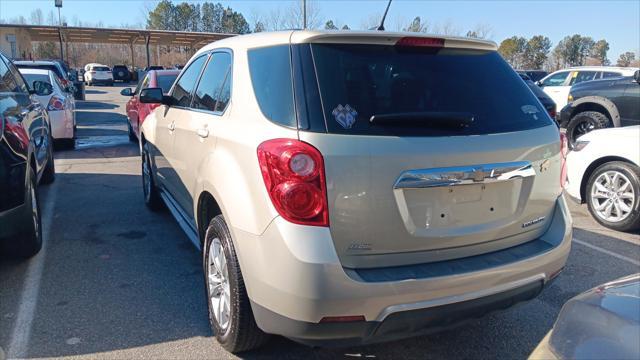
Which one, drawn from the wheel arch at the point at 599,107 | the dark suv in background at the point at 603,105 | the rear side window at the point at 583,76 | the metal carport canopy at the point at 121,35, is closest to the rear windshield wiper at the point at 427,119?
the dark suv in background at the point at 603,105

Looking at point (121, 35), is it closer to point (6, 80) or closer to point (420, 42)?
point (6, 80)

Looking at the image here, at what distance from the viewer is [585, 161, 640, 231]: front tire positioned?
520 cm

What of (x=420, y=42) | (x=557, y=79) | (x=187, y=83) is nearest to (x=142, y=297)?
(x=187, y=83)

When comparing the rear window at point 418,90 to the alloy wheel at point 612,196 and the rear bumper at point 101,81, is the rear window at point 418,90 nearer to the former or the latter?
the alloy wheel at point 612,196

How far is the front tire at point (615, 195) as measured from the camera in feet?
17.1

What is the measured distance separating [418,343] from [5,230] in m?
2.87

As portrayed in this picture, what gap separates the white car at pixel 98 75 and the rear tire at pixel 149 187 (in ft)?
136

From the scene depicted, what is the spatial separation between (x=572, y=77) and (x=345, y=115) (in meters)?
15.7

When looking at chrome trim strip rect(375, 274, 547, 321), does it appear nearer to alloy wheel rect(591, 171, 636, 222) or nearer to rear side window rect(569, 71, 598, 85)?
alloy wheel rect(591, 171, 636, 222)

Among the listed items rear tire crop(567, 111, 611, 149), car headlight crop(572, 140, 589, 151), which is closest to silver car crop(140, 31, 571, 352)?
car headlight crop(572, 140, 589, 151)

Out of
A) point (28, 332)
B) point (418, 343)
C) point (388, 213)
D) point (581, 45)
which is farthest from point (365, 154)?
point (581, 45)

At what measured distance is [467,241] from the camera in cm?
255

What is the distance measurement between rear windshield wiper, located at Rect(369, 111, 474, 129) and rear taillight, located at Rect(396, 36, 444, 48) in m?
0.42

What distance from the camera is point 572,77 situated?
15.8m
